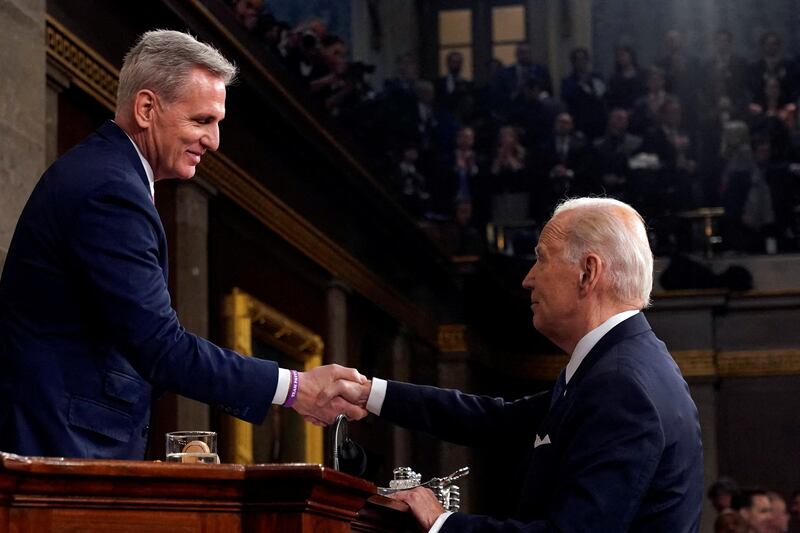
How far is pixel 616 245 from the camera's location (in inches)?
120

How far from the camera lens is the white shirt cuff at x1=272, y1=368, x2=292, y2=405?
3.08 meters

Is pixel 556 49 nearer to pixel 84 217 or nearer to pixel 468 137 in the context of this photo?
pixel 468 137

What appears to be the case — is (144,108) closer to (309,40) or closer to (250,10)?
(250,10)

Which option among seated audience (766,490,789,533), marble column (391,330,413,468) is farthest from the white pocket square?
marble column (391,330,413,468)

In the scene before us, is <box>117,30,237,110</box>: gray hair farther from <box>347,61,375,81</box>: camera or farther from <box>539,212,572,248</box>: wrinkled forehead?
<box>347,61,375,81</box>: camera

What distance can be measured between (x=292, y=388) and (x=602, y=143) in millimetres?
13225

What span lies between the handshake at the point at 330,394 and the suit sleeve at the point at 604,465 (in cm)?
56

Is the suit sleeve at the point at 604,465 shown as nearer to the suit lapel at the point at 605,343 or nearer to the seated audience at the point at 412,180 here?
the suit lapel at the point at 605,343

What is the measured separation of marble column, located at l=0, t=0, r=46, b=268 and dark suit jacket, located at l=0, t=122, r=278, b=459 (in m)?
2.51

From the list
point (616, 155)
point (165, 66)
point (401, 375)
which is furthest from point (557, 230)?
point (616, 155)

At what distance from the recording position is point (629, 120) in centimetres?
1641

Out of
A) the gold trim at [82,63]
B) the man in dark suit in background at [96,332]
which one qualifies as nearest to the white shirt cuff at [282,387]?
the man in dark suit in background at [96,332]

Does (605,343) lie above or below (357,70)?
below

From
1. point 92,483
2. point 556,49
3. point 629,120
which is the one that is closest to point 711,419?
point 629,120
